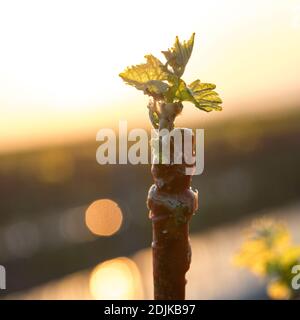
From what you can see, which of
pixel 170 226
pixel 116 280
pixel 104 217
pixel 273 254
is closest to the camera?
pixel 170 226

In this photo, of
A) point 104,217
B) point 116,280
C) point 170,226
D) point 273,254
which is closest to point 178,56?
point 170,226

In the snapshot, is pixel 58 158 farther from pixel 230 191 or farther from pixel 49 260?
pixel 230 191

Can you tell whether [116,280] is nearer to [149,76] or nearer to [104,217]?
[104,217]

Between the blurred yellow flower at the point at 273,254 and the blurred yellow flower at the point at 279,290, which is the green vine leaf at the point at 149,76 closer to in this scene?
the blurred yellow flower at the point at 273,254

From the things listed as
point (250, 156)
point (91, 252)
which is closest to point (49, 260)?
point (91, 252)

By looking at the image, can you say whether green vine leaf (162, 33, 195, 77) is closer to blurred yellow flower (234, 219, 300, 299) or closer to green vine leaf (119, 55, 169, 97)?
green vine leaf (119, 55, 169, 97)

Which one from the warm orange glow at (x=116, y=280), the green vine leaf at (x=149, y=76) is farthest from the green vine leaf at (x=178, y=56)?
the warm orange glow at (x=116, y=280)
